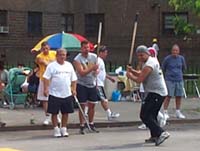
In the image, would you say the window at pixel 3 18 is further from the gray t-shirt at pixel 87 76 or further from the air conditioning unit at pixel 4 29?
the gray t-shirt at pixel 87 76

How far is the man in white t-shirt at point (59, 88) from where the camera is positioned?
14.3 m

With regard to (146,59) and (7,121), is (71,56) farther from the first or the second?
(146,59)

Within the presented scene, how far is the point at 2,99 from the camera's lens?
20.4 meters

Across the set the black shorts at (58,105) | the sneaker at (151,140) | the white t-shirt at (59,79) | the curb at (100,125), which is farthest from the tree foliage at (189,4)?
the sneaker at (151,140)

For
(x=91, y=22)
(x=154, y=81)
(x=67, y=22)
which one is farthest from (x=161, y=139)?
(x=91, y=22)

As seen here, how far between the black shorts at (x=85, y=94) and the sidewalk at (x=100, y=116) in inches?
56.1

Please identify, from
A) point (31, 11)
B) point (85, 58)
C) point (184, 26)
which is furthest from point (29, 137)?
point (31, 11)

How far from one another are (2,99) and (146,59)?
8.10 metres

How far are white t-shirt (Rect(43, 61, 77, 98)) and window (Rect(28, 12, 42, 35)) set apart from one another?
92.3ft

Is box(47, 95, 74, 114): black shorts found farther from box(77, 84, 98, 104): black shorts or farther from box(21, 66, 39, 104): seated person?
box(21, 66, 39, 104): seated person

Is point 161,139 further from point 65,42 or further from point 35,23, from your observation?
point 35,23

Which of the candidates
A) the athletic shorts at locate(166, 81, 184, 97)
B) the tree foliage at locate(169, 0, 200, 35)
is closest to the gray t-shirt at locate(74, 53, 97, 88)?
the athletic shorts at locate(166, 81, 184, 97)

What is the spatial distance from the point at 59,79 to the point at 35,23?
28.7 m

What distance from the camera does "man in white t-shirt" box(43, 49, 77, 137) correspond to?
14.3 metres
